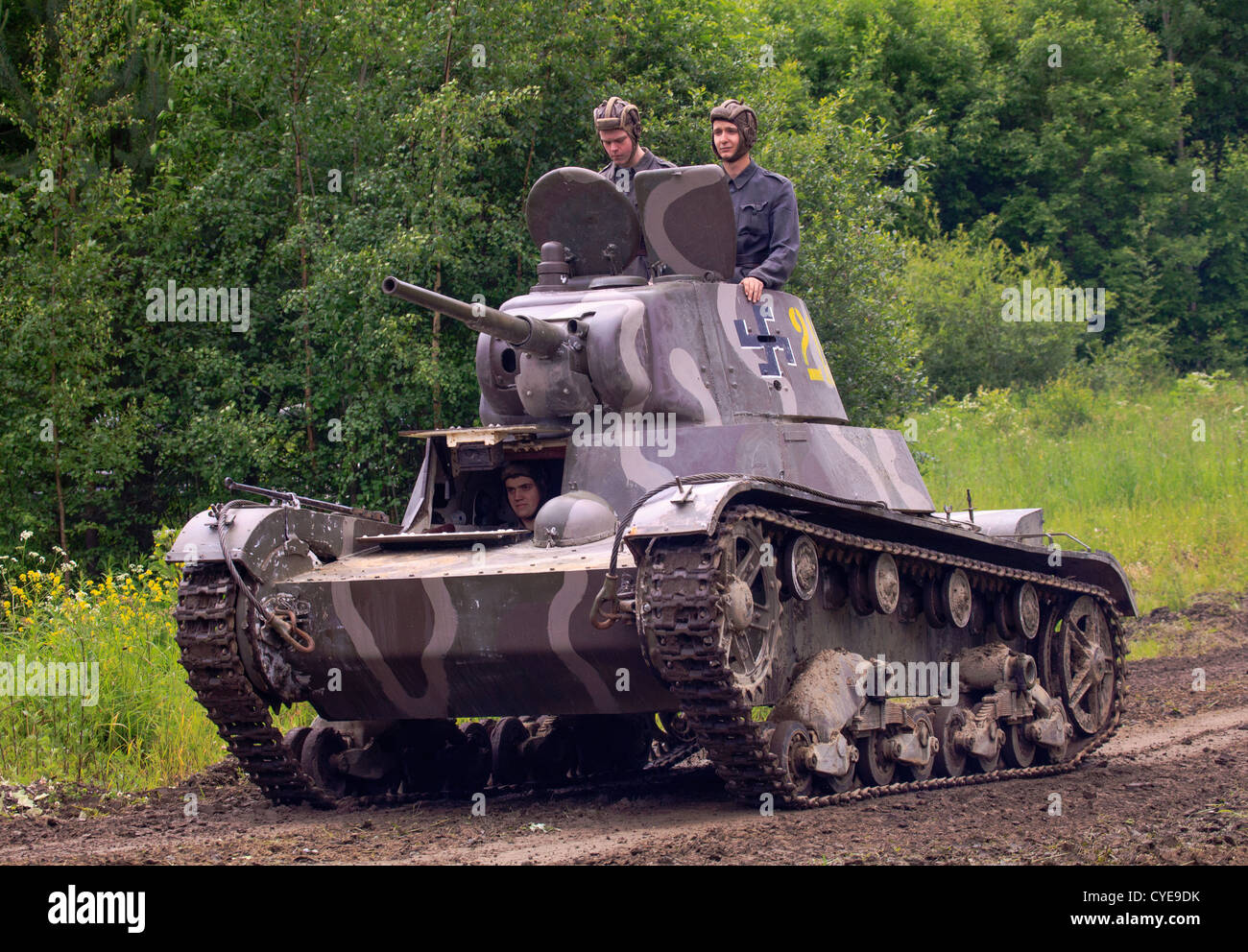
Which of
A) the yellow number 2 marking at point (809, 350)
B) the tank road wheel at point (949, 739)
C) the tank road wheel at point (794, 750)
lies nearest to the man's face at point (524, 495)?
the yellow number 2 marking at point (809, 350)

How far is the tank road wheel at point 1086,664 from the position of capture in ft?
37.8

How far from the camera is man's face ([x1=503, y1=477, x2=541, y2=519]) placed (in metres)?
9.41

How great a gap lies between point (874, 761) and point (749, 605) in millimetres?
1993

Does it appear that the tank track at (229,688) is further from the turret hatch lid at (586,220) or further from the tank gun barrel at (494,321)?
the turret hatch lid at (586,220)

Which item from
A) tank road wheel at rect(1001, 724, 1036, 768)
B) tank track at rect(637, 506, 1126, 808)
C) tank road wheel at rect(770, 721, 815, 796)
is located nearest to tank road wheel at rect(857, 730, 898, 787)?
tank track at rect(637, 506, 1126, 808)

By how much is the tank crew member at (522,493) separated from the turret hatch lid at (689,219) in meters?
1.69

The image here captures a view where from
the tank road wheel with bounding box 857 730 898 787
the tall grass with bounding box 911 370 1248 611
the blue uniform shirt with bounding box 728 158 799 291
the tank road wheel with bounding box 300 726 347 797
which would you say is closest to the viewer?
the tank road wheel with bounding box 857 730 898 787

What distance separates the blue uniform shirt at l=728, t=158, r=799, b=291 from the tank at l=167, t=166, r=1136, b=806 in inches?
11.4

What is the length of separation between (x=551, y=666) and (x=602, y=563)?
2.26ft

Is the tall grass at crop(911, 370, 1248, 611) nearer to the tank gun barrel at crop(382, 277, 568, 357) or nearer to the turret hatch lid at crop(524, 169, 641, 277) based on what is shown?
the turret hatch lid at crop(524, 169, 641, 277)

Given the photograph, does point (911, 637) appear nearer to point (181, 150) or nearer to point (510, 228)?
point (510, 228)

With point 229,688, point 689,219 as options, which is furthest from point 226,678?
point 689,219

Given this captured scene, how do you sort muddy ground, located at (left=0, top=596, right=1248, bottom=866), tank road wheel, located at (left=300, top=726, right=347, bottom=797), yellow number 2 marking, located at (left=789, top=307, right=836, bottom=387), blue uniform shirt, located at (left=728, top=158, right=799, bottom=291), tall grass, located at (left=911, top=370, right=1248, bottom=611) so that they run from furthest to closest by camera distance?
1. tall grass, located at (left=911, top=370, right=1248, bottom=611)
2. yellow number 2 marking, located at (left=789, top=307, right=836, bottom=387)
3. blue uniform shirt, located at (left=728, top=158, right=799, bottom=291)
4. tank road wheel, located at (left=300, top=726, right=347, bottom=797)
5. muddy ground, located at (left=0, top=596, right=1248, bottom=866)
